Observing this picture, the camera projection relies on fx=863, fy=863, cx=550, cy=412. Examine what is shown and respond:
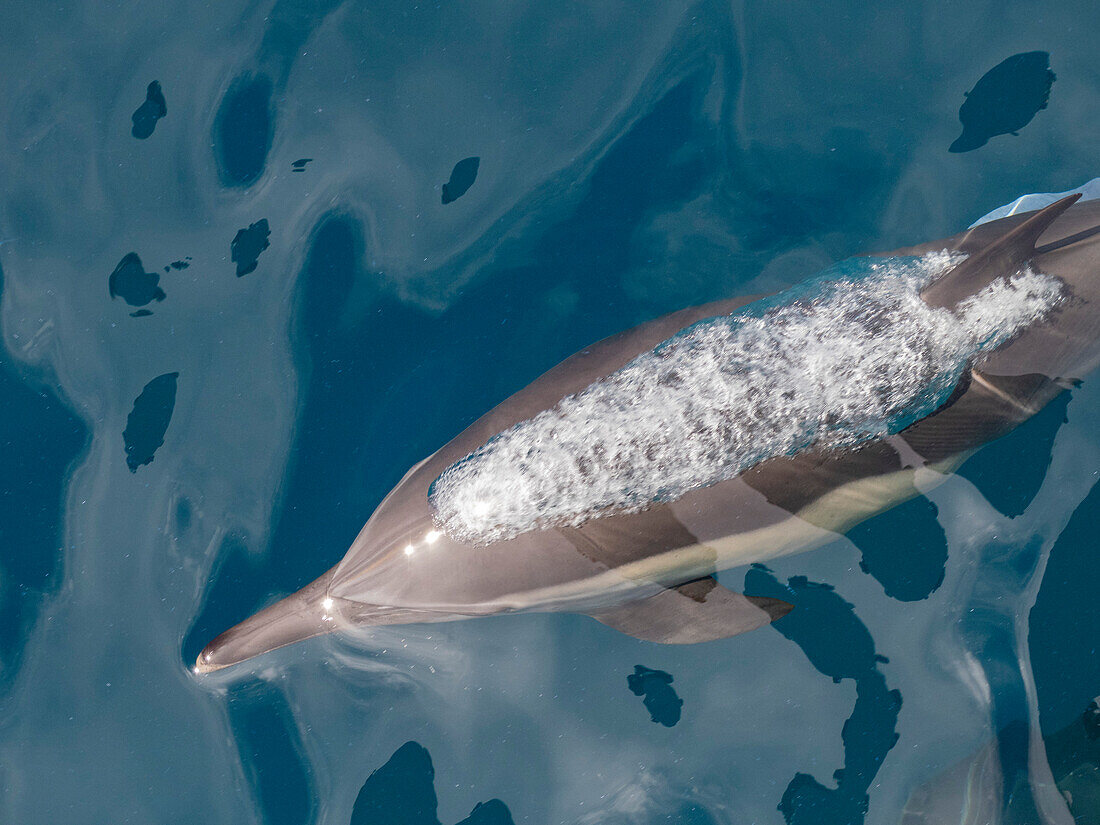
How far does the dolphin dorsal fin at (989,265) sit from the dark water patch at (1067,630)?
81.0 inches

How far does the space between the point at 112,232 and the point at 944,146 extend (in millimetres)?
5805

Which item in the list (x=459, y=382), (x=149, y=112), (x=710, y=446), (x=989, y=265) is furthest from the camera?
(x=149, y=112)

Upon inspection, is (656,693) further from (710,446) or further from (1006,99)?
(1006,99)

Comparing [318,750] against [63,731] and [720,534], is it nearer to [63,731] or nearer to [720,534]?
[63,731]

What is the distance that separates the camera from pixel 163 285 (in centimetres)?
580

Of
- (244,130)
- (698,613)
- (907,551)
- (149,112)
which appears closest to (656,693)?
(698,613)

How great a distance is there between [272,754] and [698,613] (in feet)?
9.04

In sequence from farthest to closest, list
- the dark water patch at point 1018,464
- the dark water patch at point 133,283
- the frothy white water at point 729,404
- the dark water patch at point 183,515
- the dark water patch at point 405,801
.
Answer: the dark water patch at point 133,283
the dark water patch at point 1018,464
the dark water patch at point 183,515
the dark water patch at point 405,801
the frothy white water at point 729,404

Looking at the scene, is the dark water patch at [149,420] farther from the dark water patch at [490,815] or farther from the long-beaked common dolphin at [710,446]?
the dark water patch at [490,815]

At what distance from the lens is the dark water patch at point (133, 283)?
577 cm

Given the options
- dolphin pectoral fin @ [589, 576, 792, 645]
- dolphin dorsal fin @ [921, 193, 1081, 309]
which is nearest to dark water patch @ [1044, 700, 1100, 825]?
dolphin pectoral fin @ [589, 576, 792, 645]

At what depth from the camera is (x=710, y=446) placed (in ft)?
14.3

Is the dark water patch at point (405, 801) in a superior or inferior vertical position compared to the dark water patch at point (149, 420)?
inferior

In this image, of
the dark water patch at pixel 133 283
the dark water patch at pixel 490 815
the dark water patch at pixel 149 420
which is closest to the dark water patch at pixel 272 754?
the dark water patch at pixel 490 815
